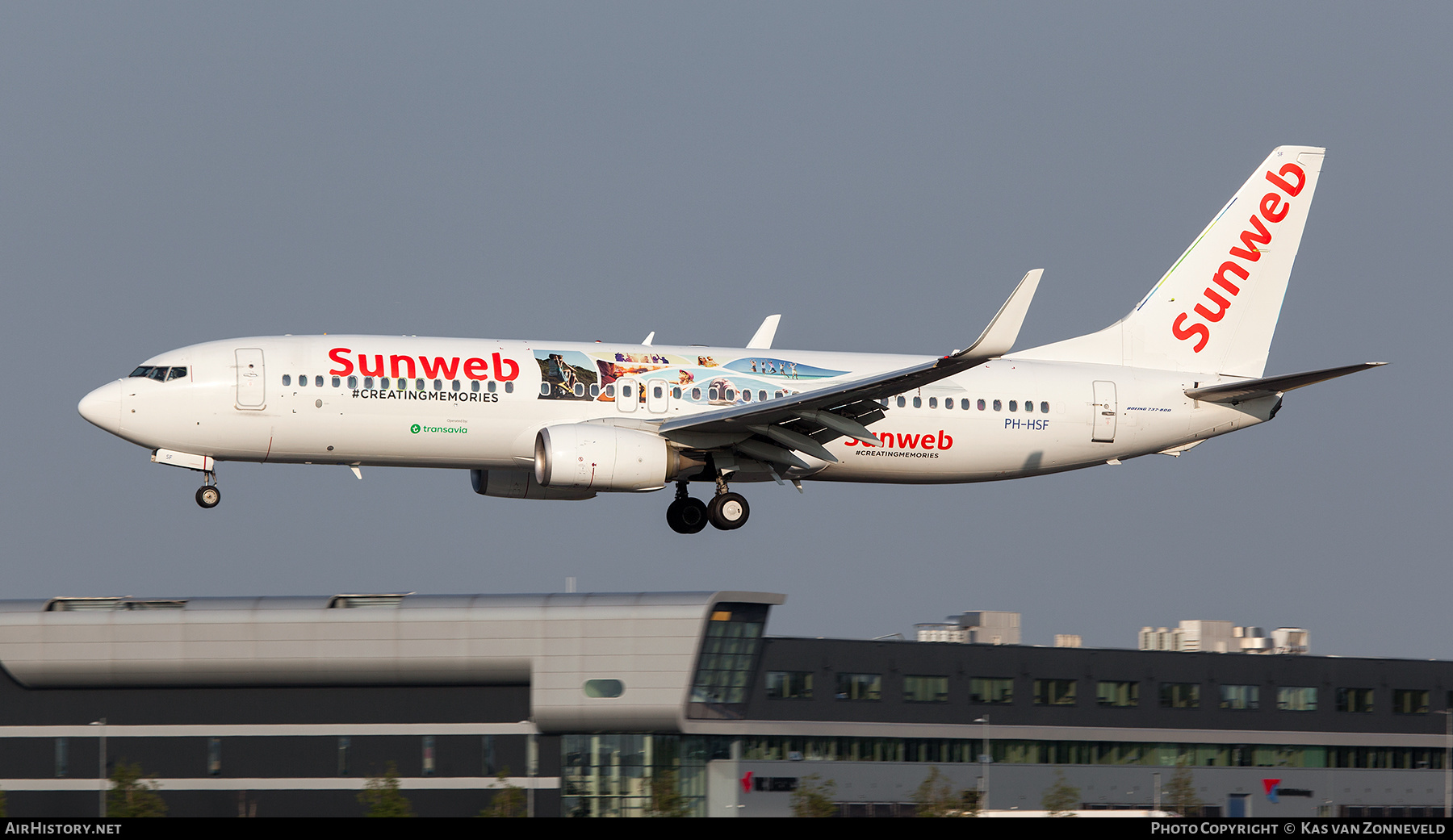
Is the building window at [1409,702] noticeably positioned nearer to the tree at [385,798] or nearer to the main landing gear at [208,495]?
the tree at [385,798]

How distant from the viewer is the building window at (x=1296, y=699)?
6762 centimetres

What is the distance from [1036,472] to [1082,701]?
21.7 meters

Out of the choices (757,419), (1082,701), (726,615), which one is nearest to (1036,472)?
(757,419)

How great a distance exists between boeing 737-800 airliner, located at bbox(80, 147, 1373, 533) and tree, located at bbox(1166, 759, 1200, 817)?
65.3 ft

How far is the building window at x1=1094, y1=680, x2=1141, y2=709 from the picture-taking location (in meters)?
64.9

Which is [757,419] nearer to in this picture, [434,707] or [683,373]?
[683,373]

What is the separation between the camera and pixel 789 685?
6025 centimetres

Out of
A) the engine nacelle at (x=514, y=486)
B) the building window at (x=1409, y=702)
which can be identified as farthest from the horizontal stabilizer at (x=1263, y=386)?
the building window at (x=1409, y=702)

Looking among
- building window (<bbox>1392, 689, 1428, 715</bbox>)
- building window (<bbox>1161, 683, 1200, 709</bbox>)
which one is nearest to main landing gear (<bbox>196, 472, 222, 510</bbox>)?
building window (<bbox>1161, 683, 1200, 709</bbox>)

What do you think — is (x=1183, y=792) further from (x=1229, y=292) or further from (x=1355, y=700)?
(x=1229, y=292)

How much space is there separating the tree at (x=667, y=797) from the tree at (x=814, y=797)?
3.88m

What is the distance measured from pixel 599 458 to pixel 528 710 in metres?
19.9

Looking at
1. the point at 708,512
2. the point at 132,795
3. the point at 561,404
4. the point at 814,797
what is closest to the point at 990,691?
the point at 814,797

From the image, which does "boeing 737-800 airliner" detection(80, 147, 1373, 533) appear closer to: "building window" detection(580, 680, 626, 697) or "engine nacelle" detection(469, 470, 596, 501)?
"engine nacelle" detection(469, 470, 596, 501)
